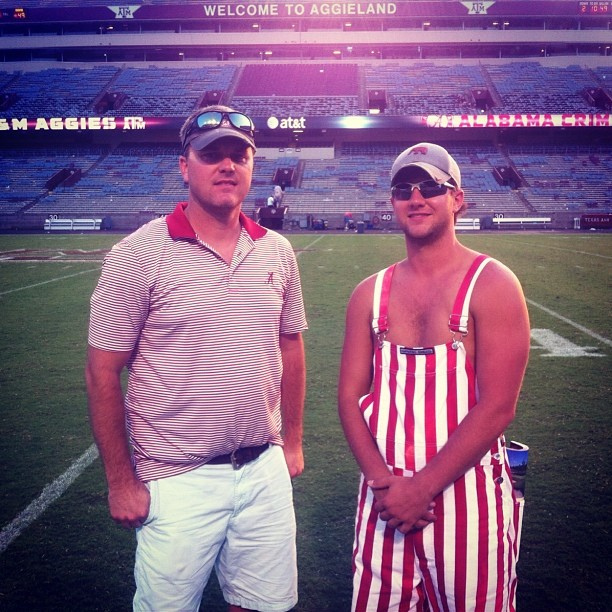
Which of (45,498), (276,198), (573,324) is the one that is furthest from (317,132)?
(45,498)

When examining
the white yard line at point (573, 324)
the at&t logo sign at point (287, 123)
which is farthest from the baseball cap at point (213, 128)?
the at&t logo sign at point (287, 123)

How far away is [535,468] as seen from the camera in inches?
165

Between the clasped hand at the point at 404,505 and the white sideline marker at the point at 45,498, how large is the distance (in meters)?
2.41

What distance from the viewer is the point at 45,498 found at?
12.5 feet

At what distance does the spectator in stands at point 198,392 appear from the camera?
2.07m

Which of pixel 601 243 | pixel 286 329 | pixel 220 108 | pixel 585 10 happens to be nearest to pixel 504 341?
pixel 286 329

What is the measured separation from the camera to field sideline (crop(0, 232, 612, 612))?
299cm

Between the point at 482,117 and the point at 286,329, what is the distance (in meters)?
40.7

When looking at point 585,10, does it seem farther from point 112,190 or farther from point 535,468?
point 535,468

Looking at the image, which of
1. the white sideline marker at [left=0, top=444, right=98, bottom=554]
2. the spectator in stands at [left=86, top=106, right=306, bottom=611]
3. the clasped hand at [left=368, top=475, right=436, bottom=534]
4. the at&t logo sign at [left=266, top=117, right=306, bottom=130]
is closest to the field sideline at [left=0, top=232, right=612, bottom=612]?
the white sideline marker at [left=0, top=444, right=98, bottom=554]

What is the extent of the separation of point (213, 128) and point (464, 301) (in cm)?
112

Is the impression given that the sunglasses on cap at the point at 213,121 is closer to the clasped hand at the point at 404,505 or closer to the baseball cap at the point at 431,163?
the baseball cap at the point at 431,163

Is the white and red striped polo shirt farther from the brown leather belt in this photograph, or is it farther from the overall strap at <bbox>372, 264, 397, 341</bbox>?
the overall strap at <bbox>372, 264, 397, 341</bbox>

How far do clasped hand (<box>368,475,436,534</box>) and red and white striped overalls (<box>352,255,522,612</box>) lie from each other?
51 mm
